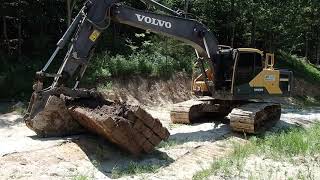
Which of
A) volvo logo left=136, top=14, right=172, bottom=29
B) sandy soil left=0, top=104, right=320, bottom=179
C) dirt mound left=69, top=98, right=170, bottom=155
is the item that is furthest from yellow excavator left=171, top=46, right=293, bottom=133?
dirt mound left=69, top=98, right=170, bottom=155

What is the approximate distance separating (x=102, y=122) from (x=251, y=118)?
4.72m

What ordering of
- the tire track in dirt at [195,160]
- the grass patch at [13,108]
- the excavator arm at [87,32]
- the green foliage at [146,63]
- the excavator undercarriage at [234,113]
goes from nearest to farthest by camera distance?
the tire track in dirt at [195,160] < the excavator arm at [87,32] < the excavator undercarriage at [234,113] < the grass patch at [13,108] < the green foliage at [146,63]

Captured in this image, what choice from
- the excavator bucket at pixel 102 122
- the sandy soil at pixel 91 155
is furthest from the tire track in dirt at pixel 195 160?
the excavator bucket at pixel 102 122

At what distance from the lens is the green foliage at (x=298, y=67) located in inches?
1196

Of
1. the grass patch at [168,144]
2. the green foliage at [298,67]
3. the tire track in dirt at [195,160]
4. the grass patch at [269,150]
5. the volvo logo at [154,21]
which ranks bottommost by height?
the tire track in dirt at [195,160]

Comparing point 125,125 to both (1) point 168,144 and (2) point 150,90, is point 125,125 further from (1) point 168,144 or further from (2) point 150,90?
(2) point 150,90

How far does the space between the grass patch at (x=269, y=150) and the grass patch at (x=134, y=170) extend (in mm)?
1114

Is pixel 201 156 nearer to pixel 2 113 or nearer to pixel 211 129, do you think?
pixel 211 129

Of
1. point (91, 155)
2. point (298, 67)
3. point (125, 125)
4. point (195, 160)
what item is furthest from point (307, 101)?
point (91, 155)

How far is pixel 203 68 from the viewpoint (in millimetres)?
13719

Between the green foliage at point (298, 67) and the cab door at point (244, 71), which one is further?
the green foliage at point (298, 67)

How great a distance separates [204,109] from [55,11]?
30.1 feet

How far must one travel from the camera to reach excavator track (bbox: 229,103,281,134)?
41.8ft

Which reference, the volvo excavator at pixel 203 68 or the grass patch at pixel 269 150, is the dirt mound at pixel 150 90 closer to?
the volvo excavator at pixel 203 68
